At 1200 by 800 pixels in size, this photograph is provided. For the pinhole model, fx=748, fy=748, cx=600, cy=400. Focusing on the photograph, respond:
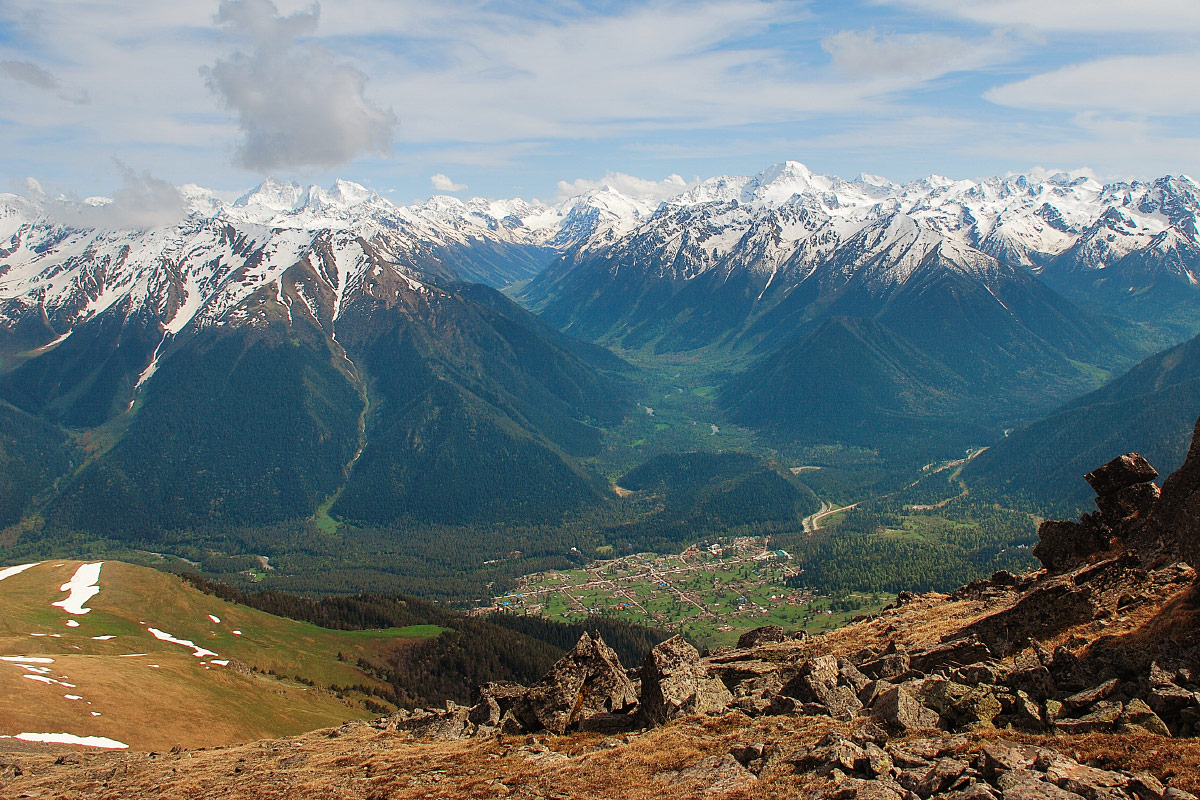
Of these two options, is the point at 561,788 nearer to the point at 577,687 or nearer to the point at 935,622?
the point at 577,687

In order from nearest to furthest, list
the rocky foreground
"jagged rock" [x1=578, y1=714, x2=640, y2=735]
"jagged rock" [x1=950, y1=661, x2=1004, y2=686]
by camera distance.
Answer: the rocky foreground
"jagged rock" [x1=950, y1=661, x2=1004, y2=686]
"jagged rock" [x1=578, y1=714, x2=640, y2=735]

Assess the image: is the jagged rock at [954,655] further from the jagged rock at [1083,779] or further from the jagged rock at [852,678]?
the jagged rock at [1083,779]

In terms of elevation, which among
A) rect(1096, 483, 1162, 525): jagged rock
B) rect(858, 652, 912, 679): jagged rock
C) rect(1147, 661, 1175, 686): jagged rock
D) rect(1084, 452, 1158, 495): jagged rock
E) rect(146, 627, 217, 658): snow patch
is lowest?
rect(146, 627, 217, 658): snow patch

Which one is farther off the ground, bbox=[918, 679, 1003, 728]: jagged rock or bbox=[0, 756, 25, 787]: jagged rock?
Result: bbox=[918, 679, 1003, 728]: jagged rock

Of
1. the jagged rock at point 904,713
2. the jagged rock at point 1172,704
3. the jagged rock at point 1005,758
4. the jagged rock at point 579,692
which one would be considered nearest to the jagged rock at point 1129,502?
the jagged rock at point 1172,704

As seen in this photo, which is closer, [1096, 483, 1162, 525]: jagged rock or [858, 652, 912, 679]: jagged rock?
[858, 652, 912, 679]: jagged rock

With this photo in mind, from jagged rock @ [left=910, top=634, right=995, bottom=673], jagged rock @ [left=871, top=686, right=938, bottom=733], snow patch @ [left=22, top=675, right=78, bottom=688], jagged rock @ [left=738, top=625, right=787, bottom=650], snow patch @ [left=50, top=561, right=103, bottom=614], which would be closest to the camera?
jagged rock @ [left=871, top=686, right=938, bottom=733]

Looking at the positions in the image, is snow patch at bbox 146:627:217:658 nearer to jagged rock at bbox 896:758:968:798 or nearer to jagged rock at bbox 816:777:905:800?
jagged rock at bbox 816:777:905:800

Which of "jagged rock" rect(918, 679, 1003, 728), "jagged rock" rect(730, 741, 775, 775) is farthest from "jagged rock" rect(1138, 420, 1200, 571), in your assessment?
"jagged rock" rect(730, 741, 775, 775)
